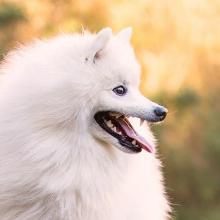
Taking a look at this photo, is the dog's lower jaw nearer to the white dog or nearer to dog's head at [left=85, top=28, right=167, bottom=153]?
the white dog

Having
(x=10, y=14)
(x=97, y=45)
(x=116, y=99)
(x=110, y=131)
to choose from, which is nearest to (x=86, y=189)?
(x=110, y=131)

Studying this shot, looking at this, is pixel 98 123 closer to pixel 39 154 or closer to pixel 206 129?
pixel 39 154

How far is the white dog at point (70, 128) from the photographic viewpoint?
5.63 metres

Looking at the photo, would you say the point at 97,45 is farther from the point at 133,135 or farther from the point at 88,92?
the point at 133,135

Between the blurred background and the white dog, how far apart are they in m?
7.94

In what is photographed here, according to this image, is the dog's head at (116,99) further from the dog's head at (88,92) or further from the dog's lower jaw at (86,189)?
the dog's lower jaw at (86,189)

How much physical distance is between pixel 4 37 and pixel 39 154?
26.4ft

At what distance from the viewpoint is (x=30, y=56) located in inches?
231

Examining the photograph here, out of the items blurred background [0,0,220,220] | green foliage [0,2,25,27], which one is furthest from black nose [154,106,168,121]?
blurred background [0,0,220,220]

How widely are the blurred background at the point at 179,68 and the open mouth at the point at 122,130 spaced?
796 centimetres

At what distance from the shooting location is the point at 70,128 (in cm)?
565

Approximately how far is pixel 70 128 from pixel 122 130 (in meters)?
0.34

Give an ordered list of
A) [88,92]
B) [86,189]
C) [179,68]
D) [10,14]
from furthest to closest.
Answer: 1. [179,68]
2. [10,14]
3. [86,189]
4. [88,92]

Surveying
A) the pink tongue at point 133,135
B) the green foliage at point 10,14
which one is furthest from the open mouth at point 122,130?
the green foliage at point 10,14
